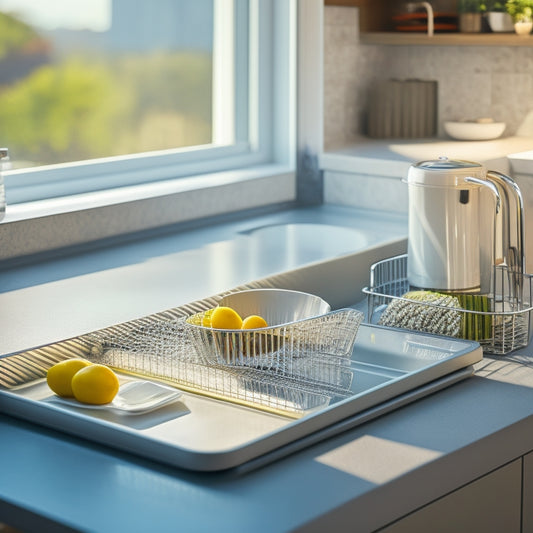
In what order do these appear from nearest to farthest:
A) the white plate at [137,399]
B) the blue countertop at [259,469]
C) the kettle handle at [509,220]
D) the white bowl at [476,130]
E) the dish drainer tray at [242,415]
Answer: the blue countertop at [259,469], the dish drainer tray at [242,415], the white plate at [137,399], the kettle handle at [509,220], the white bowl at [476,130]

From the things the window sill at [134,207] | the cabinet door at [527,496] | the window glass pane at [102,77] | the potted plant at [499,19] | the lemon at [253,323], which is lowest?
the cabinet door at [527,496]

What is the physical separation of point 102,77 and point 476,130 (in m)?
0.98

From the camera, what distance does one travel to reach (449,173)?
1.50 m

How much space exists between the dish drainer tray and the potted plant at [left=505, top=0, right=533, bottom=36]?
1.28m

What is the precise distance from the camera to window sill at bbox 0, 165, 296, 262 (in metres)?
1.90

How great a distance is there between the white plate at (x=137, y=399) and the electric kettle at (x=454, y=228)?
0.51 m

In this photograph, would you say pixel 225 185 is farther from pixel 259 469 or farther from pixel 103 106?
pixel 259 469

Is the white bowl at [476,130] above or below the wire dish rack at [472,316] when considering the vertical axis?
above

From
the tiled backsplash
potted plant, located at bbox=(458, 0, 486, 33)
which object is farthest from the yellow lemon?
potted plant, located at bbox=(458, 0, 486, 33)

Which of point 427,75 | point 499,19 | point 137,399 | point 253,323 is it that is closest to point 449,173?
point 253,323

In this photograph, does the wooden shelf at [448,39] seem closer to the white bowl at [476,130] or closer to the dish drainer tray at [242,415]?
the white bowl at [476,130]

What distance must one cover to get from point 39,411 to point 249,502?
33 cm

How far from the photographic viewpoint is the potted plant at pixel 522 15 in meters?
2.41

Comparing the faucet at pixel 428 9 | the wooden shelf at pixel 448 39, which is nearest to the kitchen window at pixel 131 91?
the wooden shelf at pixel 448 39
